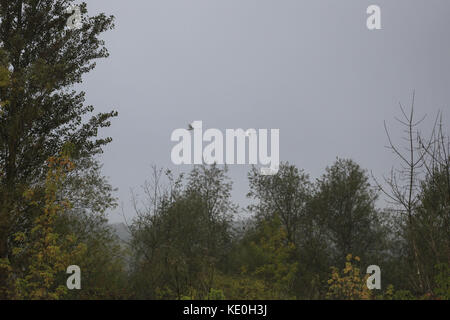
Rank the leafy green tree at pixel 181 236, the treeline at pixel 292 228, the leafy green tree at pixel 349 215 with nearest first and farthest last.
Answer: the leafy green tree at pixel 181 236 → the treeline at pixel 292 228 → the leafy green tree at pixel 349 215

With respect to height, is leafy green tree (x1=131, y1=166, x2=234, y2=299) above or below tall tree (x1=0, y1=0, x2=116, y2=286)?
below

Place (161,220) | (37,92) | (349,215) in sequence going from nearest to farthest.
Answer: (37,92) → (161,220) → (349,215)

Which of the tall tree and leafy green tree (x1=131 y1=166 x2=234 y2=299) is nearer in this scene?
the tall tree

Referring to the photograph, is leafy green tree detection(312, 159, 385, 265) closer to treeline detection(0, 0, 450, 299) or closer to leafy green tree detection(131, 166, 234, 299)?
treeline detection(0, 0, 450, 299)

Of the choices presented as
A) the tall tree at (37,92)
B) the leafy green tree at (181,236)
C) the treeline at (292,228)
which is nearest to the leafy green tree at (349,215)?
the treeline at (292,228)

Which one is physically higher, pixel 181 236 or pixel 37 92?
pixel 37 92

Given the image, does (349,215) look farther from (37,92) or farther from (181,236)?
(37,92)

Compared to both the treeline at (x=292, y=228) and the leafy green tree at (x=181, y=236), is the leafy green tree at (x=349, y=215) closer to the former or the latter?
the treeline at (x=292, y=228)

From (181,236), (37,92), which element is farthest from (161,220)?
(37,92)

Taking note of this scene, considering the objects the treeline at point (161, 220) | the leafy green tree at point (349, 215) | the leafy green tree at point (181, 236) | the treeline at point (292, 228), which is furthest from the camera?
the leafy green tree at point (349, 215)

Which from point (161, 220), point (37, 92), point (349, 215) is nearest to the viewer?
point (37, 92)

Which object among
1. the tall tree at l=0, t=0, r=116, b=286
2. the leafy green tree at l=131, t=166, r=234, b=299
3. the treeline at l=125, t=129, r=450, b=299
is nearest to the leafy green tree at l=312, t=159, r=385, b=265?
the treeline at l=125, t=129, r=450, b=299

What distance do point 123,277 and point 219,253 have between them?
31.7 feet
